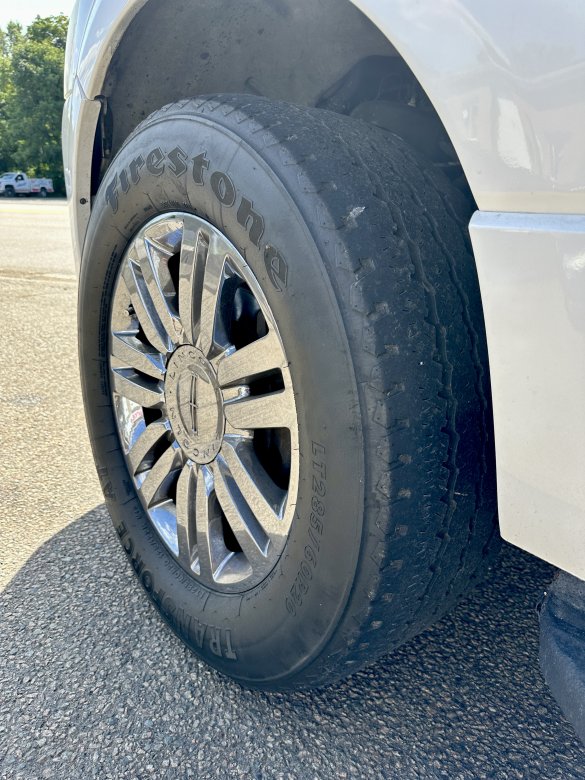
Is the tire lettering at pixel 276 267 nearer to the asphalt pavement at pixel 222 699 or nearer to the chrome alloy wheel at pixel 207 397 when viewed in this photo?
the chrome alloy wheel at pixel 207 397

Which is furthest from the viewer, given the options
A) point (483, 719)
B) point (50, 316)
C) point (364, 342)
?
point (50, 316)

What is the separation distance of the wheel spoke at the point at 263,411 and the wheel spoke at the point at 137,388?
33 centimetres

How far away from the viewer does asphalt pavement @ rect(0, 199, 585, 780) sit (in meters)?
1.41

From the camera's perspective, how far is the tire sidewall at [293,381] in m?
1.21

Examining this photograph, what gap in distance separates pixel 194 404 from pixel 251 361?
274mm

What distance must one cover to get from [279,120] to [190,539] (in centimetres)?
96

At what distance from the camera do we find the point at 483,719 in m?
1.50

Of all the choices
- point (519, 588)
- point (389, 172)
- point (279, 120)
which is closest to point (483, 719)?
point (519, 588)

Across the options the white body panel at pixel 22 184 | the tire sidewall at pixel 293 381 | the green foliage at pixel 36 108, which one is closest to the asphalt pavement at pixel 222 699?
the tire sidewall at pixel 293 381

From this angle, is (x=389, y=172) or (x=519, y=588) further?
(x=519, y=588)

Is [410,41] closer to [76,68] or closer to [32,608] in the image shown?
[76,68]

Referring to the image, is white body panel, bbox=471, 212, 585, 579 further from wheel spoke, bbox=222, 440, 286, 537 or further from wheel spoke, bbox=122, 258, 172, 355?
wheel spoke, bbox=122, 258, 172, 355

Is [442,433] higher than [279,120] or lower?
lower

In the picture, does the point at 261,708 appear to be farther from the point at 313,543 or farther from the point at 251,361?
the point at 251,361
